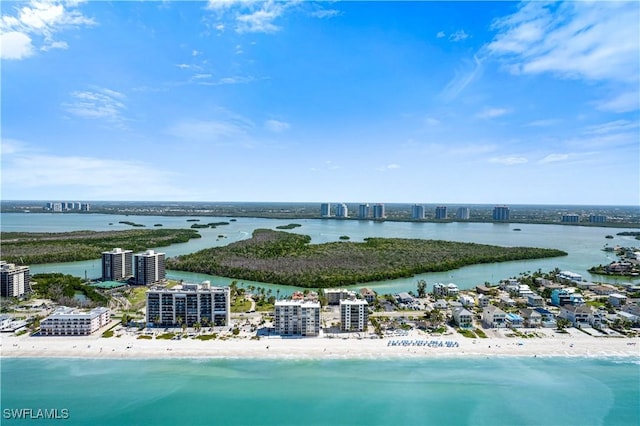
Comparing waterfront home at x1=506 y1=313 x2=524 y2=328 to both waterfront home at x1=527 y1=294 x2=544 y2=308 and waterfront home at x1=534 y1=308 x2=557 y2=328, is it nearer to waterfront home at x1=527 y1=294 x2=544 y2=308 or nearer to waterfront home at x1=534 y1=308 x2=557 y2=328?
waterfront home at x1=534 y1=308 x2=557 y2=328

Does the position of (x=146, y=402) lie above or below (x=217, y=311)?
below

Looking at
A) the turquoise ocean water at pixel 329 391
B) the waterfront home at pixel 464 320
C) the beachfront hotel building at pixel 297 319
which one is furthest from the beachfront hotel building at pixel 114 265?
the waterfront home at pixel 464 320

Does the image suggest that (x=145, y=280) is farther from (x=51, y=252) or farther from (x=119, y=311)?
(x=51, y=252)

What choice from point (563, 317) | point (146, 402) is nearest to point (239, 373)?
point (146, 402)

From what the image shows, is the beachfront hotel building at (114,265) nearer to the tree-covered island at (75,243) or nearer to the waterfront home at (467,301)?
the tree-covered island at (75,243)

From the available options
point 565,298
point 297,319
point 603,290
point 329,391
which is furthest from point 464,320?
point 603,290
